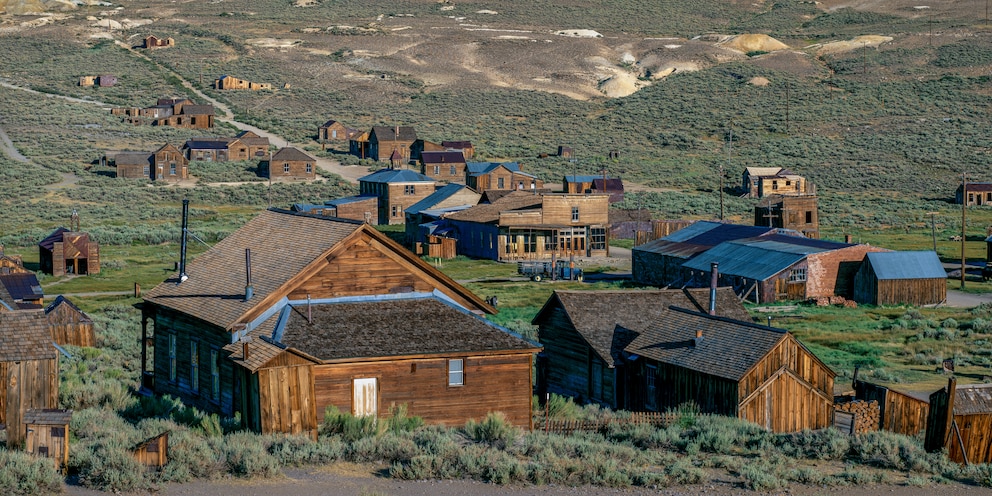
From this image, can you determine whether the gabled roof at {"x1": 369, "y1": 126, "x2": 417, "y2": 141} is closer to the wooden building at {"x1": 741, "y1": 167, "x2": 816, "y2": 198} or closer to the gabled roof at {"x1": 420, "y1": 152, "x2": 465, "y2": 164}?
the gabled roof at {"x1": 420, "y1": 152, "x2": 465, "y2": 164}

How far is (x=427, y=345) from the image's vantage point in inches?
975

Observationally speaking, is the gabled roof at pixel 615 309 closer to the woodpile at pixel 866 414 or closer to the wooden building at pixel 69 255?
the woodpile at pixel 866 414

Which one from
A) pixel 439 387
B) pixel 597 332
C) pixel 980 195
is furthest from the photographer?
pixel 980 195

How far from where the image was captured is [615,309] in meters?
32.2

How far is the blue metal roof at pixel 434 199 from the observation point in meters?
79.1

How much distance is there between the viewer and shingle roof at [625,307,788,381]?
2708 centimetres

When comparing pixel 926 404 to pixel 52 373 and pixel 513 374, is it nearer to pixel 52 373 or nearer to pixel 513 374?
pixel 513 374

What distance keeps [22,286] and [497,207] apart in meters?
35.9

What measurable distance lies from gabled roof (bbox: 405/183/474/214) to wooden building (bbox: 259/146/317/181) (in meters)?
24.3

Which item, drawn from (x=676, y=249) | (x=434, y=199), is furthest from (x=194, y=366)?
(x=434, y=199)

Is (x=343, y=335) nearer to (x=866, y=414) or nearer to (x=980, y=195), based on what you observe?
(x=866, y=414)

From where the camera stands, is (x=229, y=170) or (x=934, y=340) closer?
(x=934, y=340)

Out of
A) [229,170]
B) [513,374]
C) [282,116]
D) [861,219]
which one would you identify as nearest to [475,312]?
[513,374]

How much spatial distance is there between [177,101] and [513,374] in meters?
113
